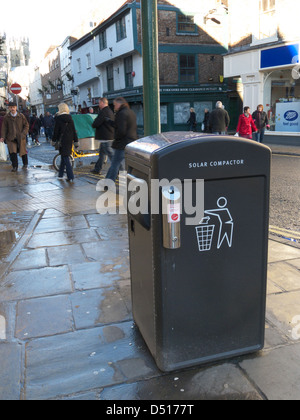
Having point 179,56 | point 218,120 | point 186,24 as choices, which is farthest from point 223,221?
point 186,24

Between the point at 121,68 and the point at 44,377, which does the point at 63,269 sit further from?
the point at 121,68

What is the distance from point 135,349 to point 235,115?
2730 centimetres

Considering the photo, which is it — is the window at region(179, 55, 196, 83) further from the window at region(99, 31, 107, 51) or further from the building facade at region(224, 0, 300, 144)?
the window at region(99, 31, 107, 51)

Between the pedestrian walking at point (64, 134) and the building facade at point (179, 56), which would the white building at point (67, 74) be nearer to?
the building facade at point (179, 56)

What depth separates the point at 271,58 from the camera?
58.8ft

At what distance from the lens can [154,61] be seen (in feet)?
13.5

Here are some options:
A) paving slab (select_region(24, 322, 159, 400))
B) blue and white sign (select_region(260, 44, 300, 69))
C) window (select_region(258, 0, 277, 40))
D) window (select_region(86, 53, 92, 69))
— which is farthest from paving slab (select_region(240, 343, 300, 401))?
window (select_region(86, 53, 92, 69))

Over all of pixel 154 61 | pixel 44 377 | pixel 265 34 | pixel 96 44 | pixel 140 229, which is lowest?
pixel 44 377

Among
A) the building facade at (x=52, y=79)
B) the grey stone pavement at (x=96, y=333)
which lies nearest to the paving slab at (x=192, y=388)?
the grey stone pavement at (x=96, y=333)

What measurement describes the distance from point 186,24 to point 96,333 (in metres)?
28.2

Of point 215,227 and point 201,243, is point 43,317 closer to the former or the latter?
point 201,243

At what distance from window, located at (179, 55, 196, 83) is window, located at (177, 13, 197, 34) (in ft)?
5.73

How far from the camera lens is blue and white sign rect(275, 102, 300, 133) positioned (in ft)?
56.4

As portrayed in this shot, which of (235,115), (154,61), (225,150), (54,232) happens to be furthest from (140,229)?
(235,115)
